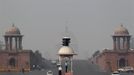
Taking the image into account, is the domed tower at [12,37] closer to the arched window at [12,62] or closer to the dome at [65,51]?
the arched window at [12,62]

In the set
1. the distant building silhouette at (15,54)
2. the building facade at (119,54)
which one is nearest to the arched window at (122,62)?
the building facade at (119,54)

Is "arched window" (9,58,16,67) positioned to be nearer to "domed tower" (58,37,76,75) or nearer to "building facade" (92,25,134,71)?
"building facade" (92,25,134,71)

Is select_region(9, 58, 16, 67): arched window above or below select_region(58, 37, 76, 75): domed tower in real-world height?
below

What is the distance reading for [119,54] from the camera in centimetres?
12125

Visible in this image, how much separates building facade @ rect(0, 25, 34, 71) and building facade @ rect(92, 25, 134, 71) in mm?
14360

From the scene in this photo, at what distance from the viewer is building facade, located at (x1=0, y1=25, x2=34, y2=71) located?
122188 mm

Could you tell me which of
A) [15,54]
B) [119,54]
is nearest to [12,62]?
[15,54]

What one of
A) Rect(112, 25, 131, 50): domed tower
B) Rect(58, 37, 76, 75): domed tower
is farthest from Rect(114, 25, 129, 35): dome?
Rect(58, 37, 76, 75): domed tower

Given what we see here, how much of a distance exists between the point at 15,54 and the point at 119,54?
19.4 metres

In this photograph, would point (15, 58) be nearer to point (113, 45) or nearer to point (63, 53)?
point (113, 45)

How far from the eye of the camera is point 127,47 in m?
127

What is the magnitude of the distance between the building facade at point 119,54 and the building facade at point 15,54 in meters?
14.4

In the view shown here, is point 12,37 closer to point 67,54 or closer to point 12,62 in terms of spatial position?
point 12,62

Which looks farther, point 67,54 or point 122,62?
point 122,62
